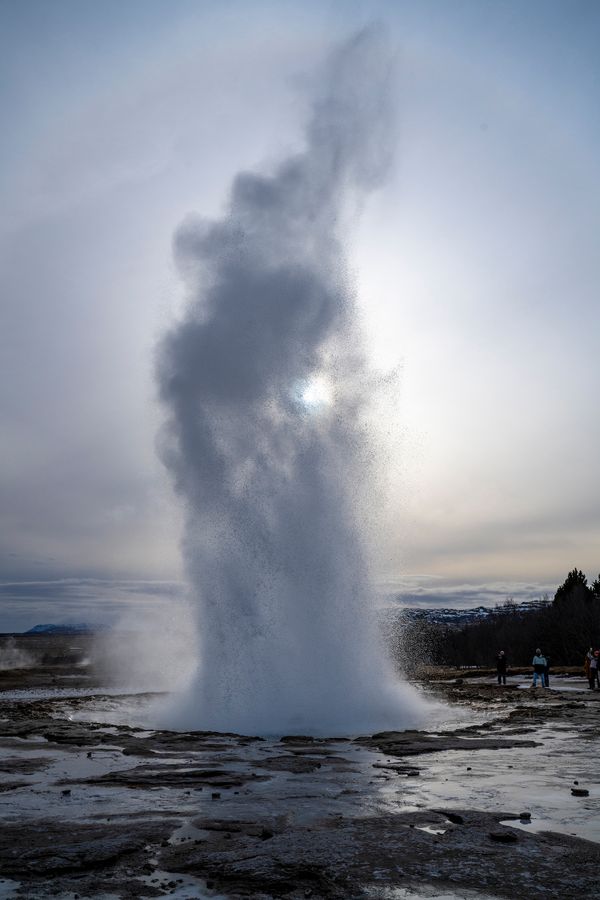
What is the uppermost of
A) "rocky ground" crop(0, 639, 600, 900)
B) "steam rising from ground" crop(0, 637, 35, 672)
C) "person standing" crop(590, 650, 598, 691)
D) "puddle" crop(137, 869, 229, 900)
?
"puddle" crop(137, 869, 229, 900)

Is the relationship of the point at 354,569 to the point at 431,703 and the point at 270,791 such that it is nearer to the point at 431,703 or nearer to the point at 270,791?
the point at 431,703

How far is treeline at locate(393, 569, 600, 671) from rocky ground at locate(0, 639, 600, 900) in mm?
33287

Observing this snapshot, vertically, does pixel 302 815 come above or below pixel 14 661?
above

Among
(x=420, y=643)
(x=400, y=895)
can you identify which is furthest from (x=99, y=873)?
(x=420, y=643)

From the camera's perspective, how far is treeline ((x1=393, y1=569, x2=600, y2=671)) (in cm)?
6456

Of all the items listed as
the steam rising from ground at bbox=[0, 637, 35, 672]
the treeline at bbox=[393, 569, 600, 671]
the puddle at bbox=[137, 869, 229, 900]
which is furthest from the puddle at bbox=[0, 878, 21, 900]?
the steam rising from ground at bbox=[0, 637, 35, 672]

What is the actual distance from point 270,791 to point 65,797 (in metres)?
2.46

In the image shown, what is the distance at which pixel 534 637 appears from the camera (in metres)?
77.0

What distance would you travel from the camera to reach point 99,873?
5641 millimetres

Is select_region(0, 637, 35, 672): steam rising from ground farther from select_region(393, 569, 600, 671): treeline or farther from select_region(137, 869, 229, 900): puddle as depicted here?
select_region(137, 869, 229, 900): puddle

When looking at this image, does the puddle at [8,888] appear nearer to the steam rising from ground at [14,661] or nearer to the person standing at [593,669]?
the person standing at [593,669]

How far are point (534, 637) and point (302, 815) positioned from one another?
7555 cm

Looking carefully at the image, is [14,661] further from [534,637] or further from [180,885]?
[180,885]

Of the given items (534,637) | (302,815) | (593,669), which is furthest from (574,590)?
(302,815)
